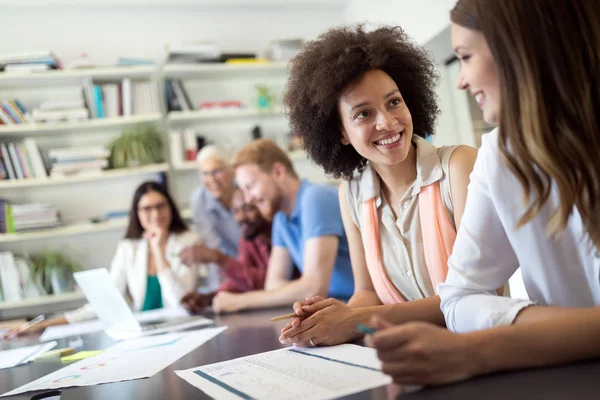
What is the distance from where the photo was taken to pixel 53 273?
3.98 metres

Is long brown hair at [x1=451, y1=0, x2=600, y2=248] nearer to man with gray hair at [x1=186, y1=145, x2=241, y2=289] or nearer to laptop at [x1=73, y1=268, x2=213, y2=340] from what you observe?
laptop at [x1=73, y1=268, x2=213, y2=340]

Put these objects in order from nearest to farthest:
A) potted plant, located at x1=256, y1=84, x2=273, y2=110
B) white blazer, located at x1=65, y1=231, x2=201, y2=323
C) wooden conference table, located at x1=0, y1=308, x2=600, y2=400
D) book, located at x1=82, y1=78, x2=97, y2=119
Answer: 1. wooden conference table, located at x1=0, y1=308, x2=600, y2=400
2. white blazer, located at x1=65, y1=231, x2=201, y2=323
3. book, located at x1=82, y1=78, x2=97, y2=119
4. potted plant, located at x1=256, y1=84, x2=273, y2=110

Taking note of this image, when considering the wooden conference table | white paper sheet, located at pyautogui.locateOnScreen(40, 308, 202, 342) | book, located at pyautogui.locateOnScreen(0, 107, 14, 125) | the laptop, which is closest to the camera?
the wooden conference table

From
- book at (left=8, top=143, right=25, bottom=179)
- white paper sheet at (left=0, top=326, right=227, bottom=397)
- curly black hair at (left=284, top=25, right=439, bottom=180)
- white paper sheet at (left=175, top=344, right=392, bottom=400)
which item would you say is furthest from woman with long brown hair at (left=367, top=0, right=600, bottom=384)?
book at (left=8, top=143, right=25, bottom=179)

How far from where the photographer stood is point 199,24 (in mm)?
4613

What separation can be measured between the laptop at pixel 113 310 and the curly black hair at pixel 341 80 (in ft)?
2.43

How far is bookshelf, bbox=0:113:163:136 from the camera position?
157 inches

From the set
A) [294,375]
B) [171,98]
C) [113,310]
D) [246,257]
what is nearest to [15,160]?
[171,98]

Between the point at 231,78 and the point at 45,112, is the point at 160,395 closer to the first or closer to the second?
the point at 45,112

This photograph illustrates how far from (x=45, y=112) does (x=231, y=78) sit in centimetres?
135

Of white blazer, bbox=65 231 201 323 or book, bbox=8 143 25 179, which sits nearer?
white blazer, bbox=65 231 201 323

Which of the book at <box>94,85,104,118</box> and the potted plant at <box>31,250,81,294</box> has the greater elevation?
the book at <box>94,85,104,118</box>

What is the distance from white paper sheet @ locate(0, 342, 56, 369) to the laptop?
0.18 metres

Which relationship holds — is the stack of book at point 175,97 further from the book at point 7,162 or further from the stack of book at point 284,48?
the book at point 7,162
